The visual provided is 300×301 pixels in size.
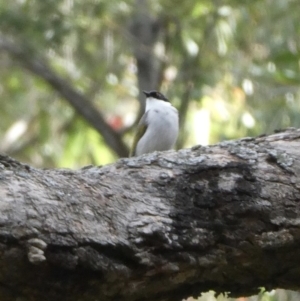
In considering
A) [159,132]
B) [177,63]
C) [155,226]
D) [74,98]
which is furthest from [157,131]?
[155,226]

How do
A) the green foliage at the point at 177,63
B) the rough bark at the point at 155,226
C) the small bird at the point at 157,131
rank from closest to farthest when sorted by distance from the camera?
the rough bark at the point at 155,226 < the small bird at the point at 157,131 < the green foliage at the point at 177,63

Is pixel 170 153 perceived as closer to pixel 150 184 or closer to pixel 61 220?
pixel 150 184

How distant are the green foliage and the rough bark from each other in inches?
116

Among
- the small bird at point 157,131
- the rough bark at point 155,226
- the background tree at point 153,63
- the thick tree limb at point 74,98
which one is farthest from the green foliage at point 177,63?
the rough bark at point 155,226

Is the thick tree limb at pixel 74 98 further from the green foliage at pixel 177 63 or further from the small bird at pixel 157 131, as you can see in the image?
the small bird at pixel 157 131

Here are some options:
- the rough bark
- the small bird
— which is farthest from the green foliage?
the rough bark

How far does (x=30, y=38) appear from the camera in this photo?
243 inches

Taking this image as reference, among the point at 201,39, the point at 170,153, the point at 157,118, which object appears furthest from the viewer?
the point at 201,39

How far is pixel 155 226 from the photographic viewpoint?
203cm

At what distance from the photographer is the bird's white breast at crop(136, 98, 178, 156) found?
4.84 m

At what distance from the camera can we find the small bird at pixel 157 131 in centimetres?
484

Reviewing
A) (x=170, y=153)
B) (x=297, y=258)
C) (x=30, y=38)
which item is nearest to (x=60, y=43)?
(x=30, y=38)

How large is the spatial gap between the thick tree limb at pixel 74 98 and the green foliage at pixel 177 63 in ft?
0.40

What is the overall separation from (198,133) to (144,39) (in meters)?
1.43
